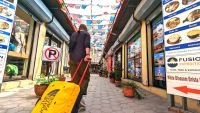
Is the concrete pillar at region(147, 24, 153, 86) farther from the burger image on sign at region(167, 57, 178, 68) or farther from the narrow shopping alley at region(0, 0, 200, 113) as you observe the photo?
the burger image on sign at region(167, 57, 178, 68)

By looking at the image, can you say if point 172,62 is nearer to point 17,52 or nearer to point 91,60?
point 91,60

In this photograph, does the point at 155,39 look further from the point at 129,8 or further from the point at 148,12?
the point at 129,8

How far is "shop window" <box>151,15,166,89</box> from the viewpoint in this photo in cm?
538

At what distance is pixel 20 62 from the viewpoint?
281 inches

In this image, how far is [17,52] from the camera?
21.5ft

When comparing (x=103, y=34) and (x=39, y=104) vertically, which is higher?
(x=103, y=34)

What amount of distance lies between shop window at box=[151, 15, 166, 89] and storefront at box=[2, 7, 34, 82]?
509 cm

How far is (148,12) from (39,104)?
5.32 metres

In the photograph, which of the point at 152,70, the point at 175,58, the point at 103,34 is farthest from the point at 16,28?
the point at 103,34

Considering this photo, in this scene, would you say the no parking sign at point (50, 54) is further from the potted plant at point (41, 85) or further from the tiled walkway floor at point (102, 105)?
the tiled walkway floor at point (102, 105)

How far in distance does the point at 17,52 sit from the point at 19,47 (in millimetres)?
403

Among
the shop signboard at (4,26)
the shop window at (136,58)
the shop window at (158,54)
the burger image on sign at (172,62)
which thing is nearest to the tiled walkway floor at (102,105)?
the shop signboard at (4,26)

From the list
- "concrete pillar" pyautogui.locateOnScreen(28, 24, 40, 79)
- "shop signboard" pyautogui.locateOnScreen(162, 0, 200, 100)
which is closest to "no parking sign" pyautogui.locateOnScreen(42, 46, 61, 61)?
"concrete pillar" pyautogui.locateOnScreen(28, 24, 40, 79)

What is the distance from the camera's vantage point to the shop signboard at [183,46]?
270cm
